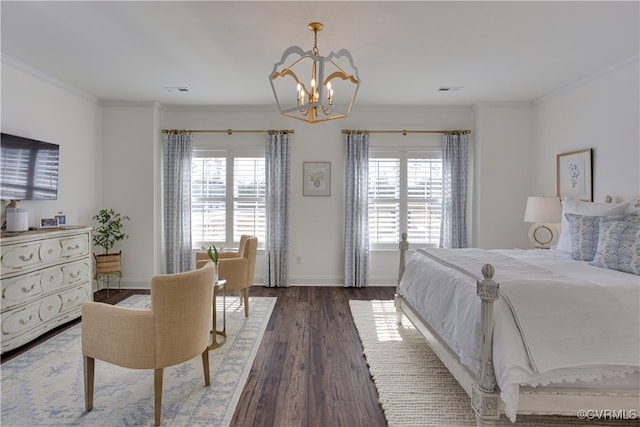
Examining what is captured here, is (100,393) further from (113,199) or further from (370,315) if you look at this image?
(113,199)

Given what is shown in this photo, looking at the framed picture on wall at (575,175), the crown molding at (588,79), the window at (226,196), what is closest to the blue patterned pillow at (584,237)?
the framed picture on wall at (575,175)

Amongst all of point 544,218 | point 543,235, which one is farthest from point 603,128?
point 543,235

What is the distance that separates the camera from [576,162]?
4227 millimetres

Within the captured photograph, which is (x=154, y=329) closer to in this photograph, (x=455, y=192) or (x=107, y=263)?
(x=107, y=263)

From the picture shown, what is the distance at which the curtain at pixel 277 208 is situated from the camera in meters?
5.35

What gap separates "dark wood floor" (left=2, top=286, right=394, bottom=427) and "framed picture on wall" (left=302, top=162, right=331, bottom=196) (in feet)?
6.21

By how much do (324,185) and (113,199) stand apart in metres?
3.34

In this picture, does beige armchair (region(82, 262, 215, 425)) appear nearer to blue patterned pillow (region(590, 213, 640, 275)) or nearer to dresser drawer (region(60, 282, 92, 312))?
dresser drawer (region(60, 282, 92, 312))

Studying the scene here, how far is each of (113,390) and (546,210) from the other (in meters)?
4.90

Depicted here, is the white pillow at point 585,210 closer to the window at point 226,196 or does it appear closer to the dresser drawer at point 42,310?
the window at point 226,196

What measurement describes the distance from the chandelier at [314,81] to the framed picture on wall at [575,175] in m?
2.92

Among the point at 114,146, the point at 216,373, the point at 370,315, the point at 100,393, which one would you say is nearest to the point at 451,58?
the point at 370,315

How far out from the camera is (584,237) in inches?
117

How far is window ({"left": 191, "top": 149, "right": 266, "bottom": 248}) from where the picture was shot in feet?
18.1
